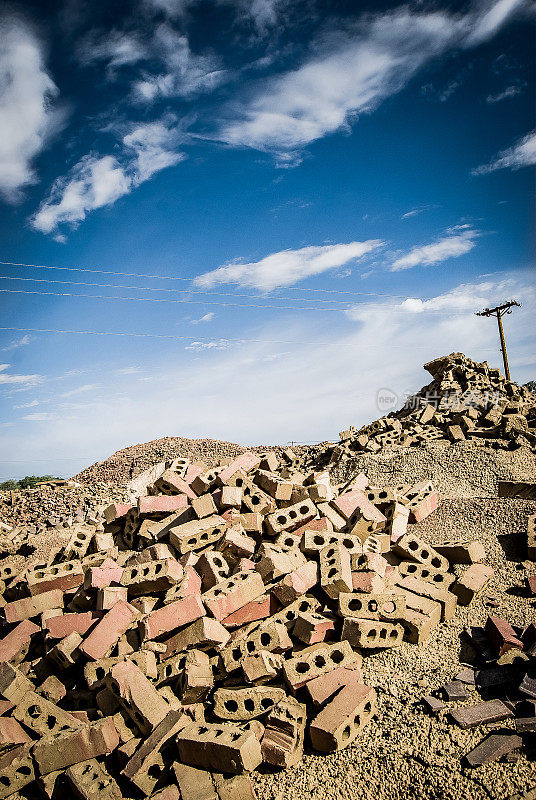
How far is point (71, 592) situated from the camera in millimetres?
6871

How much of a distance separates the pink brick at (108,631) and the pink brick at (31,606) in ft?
4.86

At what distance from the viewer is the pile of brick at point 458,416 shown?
15133 mm

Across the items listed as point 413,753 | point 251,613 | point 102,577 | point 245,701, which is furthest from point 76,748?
point 413,753

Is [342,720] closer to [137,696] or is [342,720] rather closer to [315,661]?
[315,661]

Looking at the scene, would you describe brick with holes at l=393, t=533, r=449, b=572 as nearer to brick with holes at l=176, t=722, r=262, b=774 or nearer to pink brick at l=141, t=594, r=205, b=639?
pink brick at l=141, t=594, r=205, b=639

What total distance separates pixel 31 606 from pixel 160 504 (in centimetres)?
236

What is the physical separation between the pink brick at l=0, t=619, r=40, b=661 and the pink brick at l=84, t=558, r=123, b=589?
0.93m

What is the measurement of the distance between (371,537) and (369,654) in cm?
188

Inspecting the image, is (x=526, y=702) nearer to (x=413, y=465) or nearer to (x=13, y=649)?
(x=13, y=649)

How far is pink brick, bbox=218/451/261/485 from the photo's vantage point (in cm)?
A: 830

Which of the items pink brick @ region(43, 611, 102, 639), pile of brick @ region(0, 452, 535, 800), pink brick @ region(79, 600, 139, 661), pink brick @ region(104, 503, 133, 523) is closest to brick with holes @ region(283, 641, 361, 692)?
pile of brick @ region(0, 452, 535, 800)

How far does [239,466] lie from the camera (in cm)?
902

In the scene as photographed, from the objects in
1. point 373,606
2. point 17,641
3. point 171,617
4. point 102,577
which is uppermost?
point 102,577

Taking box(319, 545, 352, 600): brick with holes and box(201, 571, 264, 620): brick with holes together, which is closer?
box(201, 571, 264, 620): brick with holes
